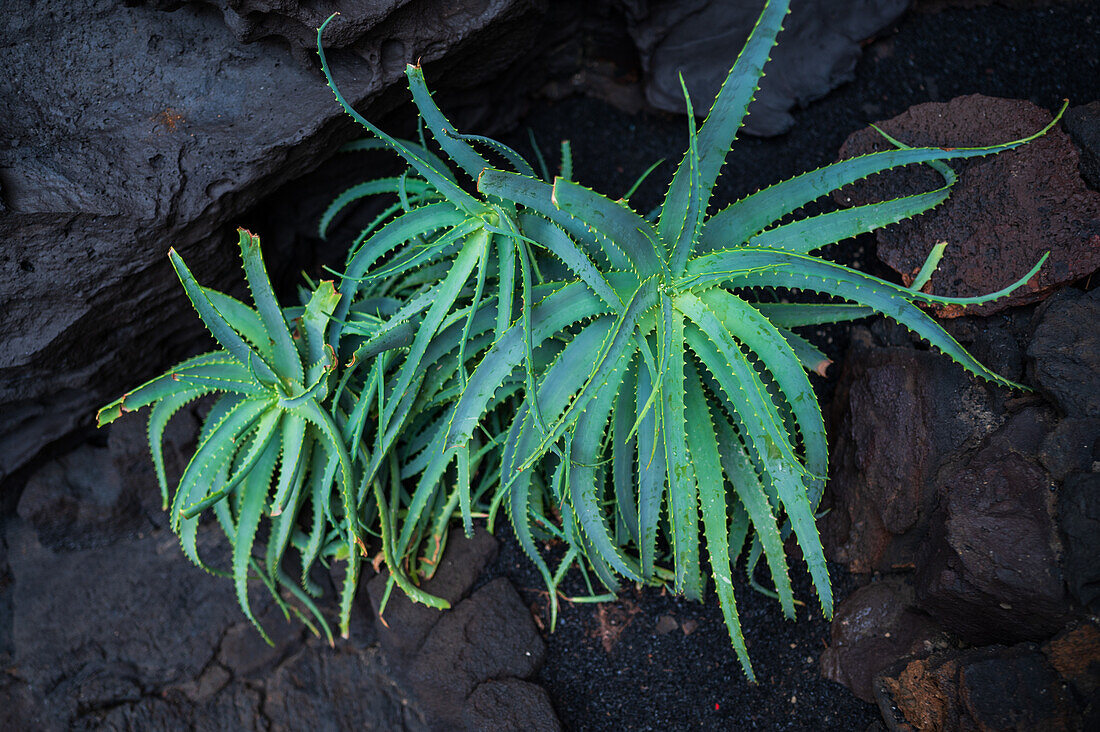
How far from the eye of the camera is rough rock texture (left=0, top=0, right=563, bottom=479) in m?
1.99

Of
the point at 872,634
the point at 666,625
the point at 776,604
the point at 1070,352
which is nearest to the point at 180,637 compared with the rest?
the point at 666,625

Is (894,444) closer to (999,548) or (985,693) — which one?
(999,548)

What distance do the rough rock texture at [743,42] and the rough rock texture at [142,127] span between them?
57 centimetres

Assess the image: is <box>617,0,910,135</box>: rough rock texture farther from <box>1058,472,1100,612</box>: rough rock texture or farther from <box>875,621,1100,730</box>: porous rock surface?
<box>875,621,1100,730</box>: porous rock surface

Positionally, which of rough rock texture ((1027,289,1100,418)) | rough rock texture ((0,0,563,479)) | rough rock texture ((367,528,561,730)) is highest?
rough rock texture ((0,0,563,479))

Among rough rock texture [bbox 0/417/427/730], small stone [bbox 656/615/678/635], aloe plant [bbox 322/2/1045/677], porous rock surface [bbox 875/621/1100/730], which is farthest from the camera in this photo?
rough rock texture [bbox 0/417/427/730]

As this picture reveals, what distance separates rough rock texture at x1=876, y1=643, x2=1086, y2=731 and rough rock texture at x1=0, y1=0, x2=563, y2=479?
6.63ft

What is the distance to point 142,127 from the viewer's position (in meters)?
2.05

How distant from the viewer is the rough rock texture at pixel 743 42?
2.38 metres

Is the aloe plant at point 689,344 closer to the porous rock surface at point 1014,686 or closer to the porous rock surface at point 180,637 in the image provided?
the porous rock surface at point 1014,686

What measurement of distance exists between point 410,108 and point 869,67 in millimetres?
1456

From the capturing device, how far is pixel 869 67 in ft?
7.84

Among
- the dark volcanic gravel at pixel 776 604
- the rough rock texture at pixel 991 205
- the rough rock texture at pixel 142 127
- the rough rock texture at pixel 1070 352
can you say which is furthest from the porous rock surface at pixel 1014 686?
the rough rock texture at pixel 142 127

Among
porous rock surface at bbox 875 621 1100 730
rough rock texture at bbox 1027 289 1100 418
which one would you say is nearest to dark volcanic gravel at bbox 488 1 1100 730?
porous rock surface at bbox 875 621 1100 730
